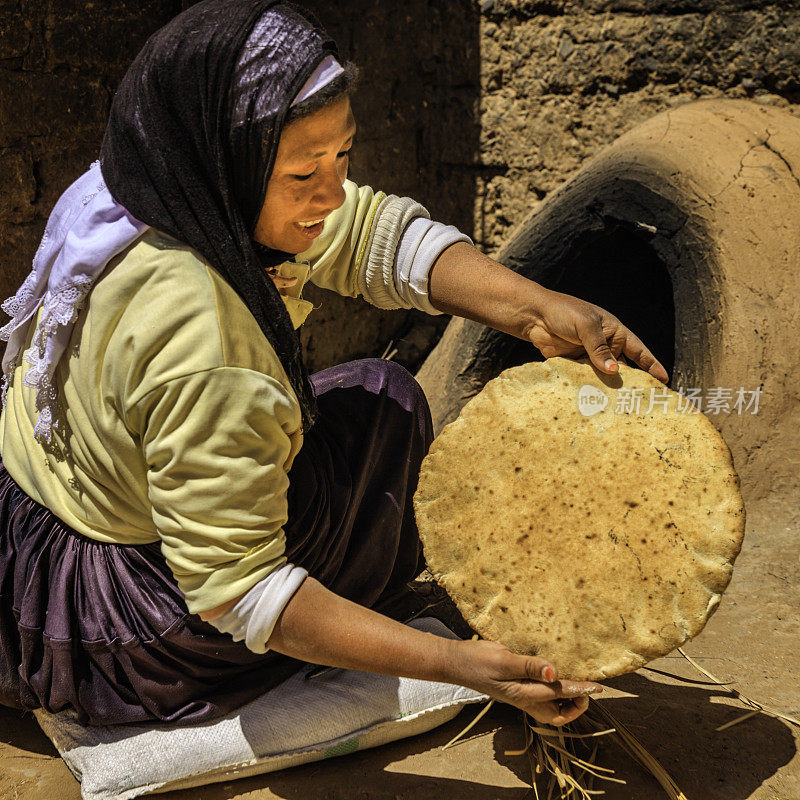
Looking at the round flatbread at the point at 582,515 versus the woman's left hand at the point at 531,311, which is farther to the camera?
the woman's left hand at the point at 531,311

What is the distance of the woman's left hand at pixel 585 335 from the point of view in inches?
73.0

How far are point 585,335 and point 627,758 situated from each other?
956 millimetres

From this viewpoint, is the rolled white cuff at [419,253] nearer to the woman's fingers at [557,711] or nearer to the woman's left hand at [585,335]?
the woman's left hand at [585,335]

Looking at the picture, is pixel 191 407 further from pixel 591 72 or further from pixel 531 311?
pixel 591 72

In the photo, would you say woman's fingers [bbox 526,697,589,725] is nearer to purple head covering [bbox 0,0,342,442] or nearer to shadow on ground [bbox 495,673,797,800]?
shadow on ground [bbox 495,673,797,800]

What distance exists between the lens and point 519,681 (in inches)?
65.2

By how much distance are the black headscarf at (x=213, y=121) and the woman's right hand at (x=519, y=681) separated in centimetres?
79

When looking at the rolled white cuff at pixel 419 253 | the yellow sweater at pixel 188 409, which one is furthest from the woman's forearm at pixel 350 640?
the rolled white cuff at pixel 419 253

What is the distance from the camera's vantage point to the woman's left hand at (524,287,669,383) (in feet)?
6.09

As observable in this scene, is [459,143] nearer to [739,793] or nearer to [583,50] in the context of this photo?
[583,50]

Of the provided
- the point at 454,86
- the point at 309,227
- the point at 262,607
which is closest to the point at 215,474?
the point at 262,607

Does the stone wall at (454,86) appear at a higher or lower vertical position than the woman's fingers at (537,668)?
higher

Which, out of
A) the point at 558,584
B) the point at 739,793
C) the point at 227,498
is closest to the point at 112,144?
the point at 227,498

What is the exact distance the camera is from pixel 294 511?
1.95 meters
